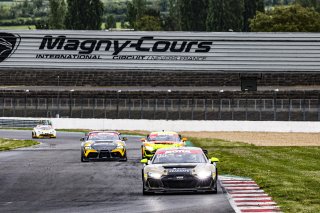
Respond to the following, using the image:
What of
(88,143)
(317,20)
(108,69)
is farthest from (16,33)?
(88,143)

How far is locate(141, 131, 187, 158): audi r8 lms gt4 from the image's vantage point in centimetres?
3698

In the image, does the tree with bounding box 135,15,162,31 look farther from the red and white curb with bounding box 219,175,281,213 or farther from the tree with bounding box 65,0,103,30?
the red and white curb with bounding box 219,175,281,213

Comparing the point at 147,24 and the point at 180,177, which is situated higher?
the point at 180,177

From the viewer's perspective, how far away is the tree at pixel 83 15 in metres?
133

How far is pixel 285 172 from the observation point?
30797mm

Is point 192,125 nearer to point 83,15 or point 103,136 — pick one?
point 103,136

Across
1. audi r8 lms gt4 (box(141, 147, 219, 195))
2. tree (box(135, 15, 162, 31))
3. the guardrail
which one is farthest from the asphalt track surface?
tree (box(135, 15, 162, 31))

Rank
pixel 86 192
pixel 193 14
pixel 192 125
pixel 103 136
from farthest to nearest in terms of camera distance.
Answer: pixel 193 14
pixel 192 125
pixel 103 136
pixel 86 192

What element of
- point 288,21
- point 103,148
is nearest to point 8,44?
point 288,21

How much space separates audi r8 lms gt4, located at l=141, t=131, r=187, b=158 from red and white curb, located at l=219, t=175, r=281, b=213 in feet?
29.2

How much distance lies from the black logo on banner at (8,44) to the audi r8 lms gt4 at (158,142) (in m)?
61.3

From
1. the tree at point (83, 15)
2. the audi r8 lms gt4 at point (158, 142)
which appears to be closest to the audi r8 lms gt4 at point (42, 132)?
the audi r8 lms gt4 at point (158, 142)

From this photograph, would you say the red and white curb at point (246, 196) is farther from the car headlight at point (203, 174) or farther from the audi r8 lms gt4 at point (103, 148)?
the audi r8 lms gt4 at point (103, 148)

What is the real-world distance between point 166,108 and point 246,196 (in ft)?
211
